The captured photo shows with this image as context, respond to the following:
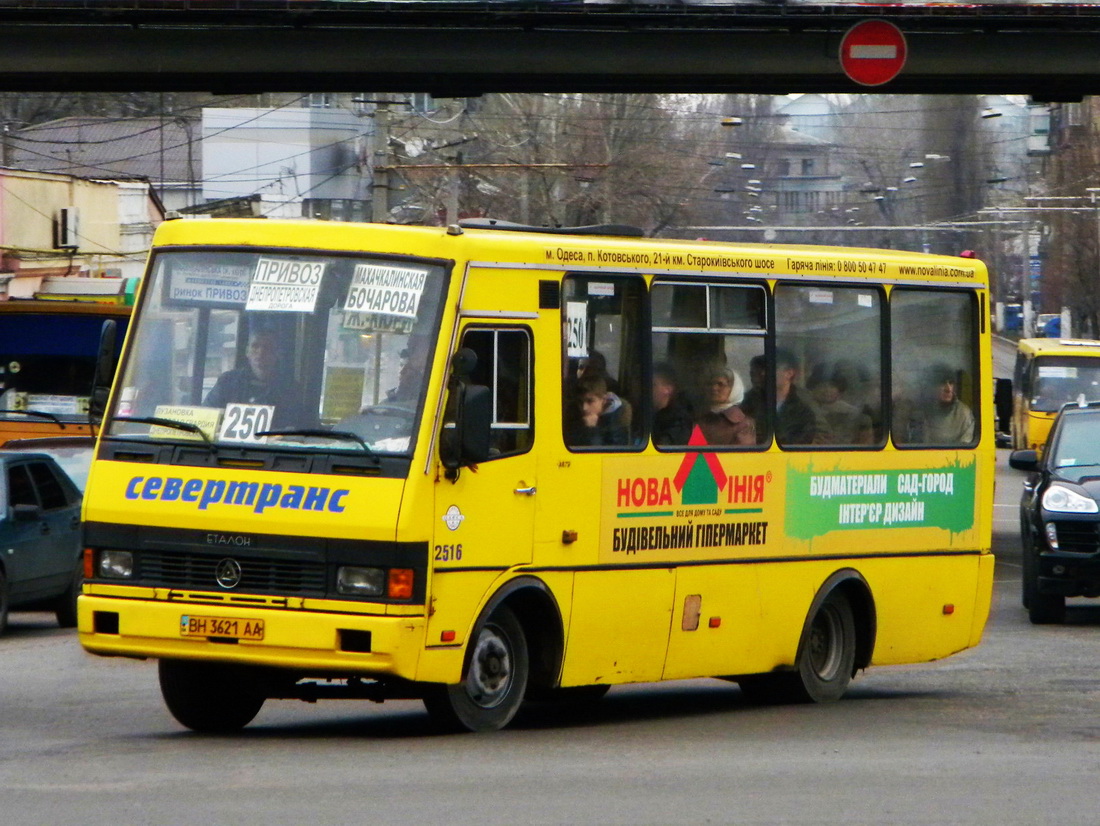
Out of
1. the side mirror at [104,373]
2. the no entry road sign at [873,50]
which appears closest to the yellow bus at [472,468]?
the side mirror at [104,373]

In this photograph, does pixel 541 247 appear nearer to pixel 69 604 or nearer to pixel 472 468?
pixel 472 468

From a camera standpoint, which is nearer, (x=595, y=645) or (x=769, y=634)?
(x=595, y=645)

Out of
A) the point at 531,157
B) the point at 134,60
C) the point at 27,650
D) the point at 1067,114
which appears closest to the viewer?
the point at 27,650

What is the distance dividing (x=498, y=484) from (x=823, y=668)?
3454 millimetres

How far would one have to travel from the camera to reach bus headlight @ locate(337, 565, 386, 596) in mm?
8836

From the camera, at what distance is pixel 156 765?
8.34 metres


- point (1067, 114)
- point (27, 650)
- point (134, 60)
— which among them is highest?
point (1067, 114)

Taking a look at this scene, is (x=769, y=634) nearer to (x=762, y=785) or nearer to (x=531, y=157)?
(x=762, y=785)

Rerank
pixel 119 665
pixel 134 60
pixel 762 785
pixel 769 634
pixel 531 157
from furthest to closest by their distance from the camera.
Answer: pixel 531 157 → pixel 134 60 → pixel 119 665 → pixel 769 634 → pixel 762 785

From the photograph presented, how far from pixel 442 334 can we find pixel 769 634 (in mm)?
3183

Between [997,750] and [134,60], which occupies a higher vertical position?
[134,60]

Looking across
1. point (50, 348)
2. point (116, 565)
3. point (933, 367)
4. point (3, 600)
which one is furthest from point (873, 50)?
point (116, 565)

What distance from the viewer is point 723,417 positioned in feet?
36.2

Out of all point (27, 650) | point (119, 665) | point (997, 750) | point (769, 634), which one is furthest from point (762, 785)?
point (27, 650)
